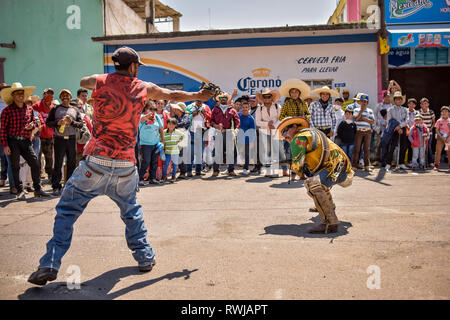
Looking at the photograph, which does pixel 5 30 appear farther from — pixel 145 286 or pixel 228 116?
pixel 145 286

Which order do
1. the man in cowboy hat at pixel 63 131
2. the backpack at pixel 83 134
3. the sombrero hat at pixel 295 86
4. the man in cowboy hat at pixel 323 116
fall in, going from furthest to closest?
the man in cowboy hat at pixel 323 116
the sombrero hat at pixel 295 86
the backpack at pixel 83 134
the man in cowboy hat at pixel 63 131

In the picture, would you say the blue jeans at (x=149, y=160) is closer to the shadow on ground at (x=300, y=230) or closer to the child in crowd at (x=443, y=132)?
the shadow on ground at (x=300, y=230)

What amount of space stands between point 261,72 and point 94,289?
13622 mm

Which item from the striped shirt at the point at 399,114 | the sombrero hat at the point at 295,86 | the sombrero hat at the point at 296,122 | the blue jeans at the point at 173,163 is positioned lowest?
the blue jeans at the point at 173,163

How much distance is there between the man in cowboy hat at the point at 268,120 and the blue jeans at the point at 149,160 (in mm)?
2818

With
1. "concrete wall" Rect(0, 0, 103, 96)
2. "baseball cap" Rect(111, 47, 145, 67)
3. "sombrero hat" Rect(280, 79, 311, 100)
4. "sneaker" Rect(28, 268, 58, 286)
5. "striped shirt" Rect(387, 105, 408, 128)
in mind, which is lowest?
"sneaker" Rect(28, 268, 58, 286)

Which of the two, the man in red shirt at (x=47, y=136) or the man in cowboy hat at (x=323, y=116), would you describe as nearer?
the man in red shirt at (x=47, y=136)

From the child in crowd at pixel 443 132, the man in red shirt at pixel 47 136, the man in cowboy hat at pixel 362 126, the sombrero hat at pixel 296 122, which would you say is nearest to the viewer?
the sombrero hat at pixel 296 122

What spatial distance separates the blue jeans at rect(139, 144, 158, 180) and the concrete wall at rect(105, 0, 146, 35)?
33.1 feet

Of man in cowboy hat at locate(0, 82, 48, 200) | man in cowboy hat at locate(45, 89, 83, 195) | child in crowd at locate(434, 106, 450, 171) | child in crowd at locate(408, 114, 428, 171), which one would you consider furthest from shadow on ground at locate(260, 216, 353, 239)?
child in crowd at locate(434, 106, 450, 171)

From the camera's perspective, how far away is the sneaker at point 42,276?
11.7 ft

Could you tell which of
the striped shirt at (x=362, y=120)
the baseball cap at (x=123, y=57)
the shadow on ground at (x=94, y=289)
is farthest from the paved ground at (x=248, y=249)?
the striped shirt at (x=362, y=120)

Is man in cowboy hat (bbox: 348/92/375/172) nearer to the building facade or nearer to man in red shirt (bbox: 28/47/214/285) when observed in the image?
the building facade

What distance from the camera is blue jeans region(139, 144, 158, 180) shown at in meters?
10.2
